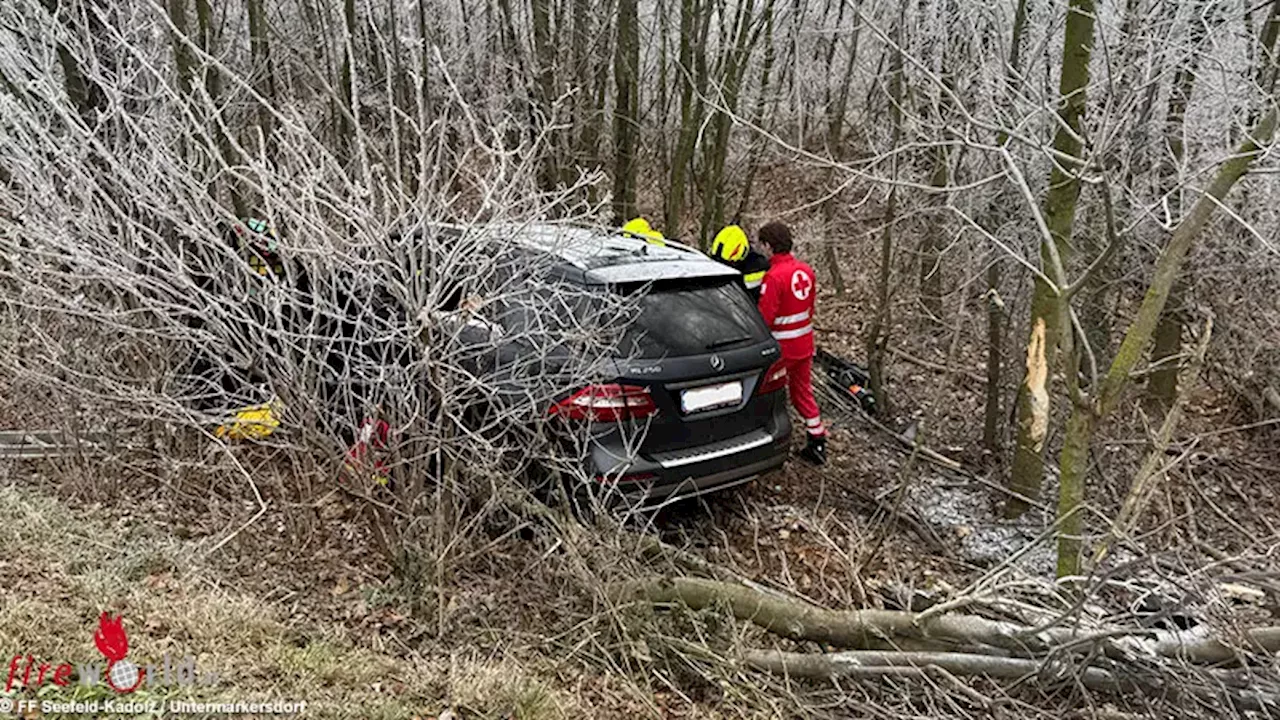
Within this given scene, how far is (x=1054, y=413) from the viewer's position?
7.14 meters

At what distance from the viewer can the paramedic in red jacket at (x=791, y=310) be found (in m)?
6.47

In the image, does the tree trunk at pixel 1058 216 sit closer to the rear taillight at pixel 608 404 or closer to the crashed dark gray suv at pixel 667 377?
the crashed dark gray suv at pixel 667 377

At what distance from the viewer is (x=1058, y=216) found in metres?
5.19

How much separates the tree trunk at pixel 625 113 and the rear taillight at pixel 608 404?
5.65m

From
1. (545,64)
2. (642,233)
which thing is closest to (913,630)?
(642,233)

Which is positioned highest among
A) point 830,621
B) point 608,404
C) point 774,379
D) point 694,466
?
point 608,404

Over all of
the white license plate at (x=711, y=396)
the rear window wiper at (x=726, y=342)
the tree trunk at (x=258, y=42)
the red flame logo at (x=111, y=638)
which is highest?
the tree trunk at (x=258, y=42)

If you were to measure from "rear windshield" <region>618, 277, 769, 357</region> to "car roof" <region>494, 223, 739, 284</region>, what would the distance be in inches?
3.2

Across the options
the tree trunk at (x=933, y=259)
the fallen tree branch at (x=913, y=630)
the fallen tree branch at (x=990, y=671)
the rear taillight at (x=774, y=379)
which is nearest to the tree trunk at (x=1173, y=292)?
the tree trunk at (x=933, y=259)

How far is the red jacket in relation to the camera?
646cm

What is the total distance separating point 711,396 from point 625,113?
19.7ft

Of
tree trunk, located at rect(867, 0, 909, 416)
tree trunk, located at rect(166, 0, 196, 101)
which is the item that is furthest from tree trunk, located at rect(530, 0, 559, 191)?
tree trunk, located at rect(867, 0, 909, 416)

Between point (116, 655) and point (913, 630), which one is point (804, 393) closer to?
point (913, 630)

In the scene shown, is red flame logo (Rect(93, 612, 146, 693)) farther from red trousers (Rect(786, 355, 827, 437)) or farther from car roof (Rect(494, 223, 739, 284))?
red trousers (Rect(786, 355, 827, 437))
